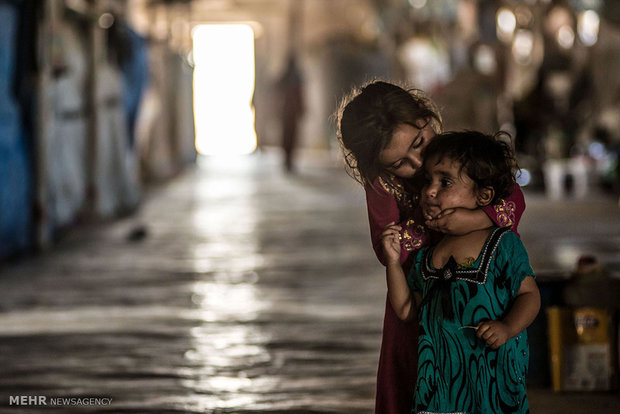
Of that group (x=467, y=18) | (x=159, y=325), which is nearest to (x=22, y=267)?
(x=159, y=325)

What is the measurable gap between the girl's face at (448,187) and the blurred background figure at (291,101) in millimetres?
17509

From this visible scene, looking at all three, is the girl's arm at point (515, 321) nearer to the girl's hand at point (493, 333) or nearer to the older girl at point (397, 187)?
the girl's hand at point (493, 333)

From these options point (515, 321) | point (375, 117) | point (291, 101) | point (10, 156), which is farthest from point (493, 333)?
point (291, 101)

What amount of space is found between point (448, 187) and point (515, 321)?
1.24 feet

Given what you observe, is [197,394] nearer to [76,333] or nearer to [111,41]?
[76,333]

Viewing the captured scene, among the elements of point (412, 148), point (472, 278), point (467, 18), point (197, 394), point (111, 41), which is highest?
point (467, 18)

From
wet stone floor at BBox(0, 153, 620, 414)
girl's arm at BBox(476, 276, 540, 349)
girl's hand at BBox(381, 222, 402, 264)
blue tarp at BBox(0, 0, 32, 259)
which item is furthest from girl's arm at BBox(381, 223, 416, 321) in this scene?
blue tarp at BBox(0, 0, 32, 259)

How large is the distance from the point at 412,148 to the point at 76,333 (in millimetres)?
2903

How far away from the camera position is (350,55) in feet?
97.5

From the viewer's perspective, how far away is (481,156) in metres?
2.84

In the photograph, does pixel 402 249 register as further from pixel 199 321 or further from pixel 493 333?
pixel 199 321

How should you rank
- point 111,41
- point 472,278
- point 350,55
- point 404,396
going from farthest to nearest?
point 350,55 < point 111,41 < point 404,396 < point 472,278

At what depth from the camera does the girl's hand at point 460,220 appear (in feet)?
9.48

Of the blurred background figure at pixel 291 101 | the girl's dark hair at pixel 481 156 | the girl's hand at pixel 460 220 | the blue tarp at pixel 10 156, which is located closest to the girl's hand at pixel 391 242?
the girl's hand at pixel 460 220
